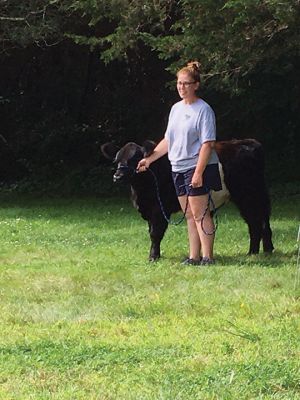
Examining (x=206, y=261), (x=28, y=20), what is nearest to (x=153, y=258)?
(x=206, y=261)

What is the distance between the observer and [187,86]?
800cm

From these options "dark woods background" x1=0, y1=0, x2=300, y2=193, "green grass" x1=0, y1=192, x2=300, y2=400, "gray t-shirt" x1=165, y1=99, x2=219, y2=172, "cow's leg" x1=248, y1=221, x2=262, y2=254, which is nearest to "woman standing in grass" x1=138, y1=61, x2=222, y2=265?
"gray t-shirt" x1=165, y1=99, x2=219, y2=172

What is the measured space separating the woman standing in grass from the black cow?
0.63 m

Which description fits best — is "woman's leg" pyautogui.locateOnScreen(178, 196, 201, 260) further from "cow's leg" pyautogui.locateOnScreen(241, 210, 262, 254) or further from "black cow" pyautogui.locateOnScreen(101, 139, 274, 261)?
"cow's leg" pyautogui.locateOnScreen(241, 210, 262, 254)

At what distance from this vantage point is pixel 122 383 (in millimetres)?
4465

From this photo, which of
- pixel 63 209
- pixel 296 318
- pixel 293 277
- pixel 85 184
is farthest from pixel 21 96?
pixel 296 318

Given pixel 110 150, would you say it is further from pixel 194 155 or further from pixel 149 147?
pixel 194 155

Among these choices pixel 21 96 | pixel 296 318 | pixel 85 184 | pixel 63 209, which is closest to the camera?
pixel 296 318

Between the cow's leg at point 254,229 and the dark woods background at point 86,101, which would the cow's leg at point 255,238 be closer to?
the cow's leg at point 254,229

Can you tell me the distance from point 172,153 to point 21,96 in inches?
561

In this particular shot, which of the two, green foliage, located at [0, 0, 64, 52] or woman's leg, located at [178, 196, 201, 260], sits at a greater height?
green foliage, located at [0, 0, 64, 52]

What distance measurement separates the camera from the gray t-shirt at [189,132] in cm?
801

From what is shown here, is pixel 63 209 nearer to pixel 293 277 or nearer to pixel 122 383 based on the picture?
pixel 293 277

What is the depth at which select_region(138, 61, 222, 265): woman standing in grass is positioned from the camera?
7996 millimetres
